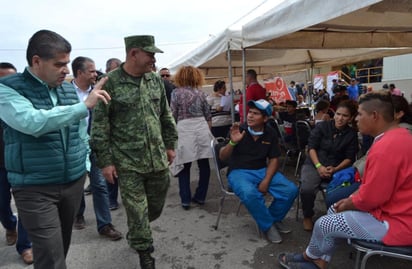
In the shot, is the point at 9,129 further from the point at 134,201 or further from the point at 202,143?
the point at 202,143

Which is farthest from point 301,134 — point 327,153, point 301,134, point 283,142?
point 327,153

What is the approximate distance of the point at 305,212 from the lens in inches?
127

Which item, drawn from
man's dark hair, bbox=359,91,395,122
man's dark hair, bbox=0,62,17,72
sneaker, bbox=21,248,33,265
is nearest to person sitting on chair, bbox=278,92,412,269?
man's dark hair, bbox=359,91,395,122

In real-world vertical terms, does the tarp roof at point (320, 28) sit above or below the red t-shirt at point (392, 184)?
above

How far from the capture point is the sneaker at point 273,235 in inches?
120

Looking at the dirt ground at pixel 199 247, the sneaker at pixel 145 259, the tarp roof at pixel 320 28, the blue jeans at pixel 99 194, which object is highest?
the tarp roof at pixel 320 28

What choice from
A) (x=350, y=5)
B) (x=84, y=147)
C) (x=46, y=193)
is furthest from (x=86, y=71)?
(x=350, y=5)

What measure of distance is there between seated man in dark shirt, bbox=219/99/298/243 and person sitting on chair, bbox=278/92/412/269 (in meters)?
0.85

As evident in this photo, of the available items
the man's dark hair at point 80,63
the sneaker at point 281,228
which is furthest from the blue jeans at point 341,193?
the man's dark hair at point 80,63

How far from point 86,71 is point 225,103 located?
3.88 metres

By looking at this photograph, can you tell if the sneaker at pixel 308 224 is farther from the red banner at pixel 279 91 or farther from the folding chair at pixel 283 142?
the red banner at pixel 279 91

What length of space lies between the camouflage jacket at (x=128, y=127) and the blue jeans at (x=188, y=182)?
62.2 inches

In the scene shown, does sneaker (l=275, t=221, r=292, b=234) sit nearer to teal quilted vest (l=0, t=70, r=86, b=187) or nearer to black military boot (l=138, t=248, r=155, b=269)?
black military boot (l=138, t=248, r=155, b=269)

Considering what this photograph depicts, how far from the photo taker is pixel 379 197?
72.5 inches
